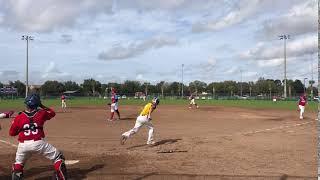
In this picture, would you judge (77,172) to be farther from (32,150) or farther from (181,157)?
(181,157)

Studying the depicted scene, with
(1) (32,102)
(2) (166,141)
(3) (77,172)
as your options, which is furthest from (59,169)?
(2) (166,141)

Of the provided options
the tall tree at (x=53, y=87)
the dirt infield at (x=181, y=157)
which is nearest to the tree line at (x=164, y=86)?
the tall tree at (x=53, y=87)

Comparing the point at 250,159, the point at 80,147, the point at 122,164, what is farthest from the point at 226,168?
the point at 80,147

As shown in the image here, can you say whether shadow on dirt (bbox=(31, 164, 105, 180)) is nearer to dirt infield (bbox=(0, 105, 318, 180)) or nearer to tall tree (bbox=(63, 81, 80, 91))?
dirt infield (bbox=(0, 105, 318, 180))

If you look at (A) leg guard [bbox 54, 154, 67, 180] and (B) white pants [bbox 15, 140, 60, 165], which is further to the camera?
(A) leg guard [bbox 54, 154, 67, 180]

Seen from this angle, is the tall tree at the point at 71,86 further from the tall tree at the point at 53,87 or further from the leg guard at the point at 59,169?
the leg guard at the point at 59,169

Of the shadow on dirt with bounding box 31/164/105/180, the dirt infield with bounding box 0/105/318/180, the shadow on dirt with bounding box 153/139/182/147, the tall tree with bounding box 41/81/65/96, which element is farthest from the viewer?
the tall tree with bounding box 41/81/65/96

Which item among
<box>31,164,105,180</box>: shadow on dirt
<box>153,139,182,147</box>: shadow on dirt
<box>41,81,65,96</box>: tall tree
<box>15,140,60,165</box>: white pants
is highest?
<box>41,81,65,96</box>: tall tree

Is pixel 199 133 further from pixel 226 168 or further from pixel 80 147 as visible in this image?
pixel 226 168

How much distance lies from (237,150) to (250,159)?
1.66 meters

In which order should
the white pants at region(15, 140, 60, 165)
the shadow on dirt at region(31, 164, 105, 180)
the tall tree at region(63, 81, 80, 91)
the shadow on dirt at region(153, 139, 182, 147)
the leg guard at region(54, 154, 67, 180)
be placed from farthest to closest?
the tall tree at region(63, 81, 80, 91), the shadow on dirt at region(153, 139, 182, 147), the shadow on dirt at region(31, 164, 105, 180), the leg guard at region(54, 154, 67, 180), the white pants at region(15, 140, 60, 165)

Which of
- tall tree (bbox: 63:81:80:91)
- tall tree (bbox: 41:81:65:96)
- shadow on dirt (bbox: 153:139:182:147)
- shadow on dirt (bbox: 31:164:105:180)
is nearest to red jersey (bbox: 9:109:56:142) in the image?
shadow on dirt (bbox: 31:164:105:180)

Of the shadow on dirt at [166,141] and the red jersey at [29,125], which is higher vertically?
the red jersey at [29,125]

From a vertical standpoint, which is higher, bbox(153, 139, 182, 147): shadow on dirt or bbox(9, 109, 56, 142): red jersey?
bbox(9, 109, 56, 142): red jersey
